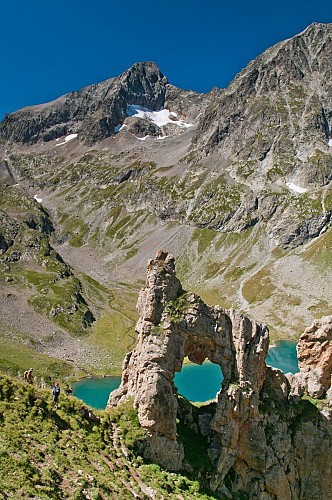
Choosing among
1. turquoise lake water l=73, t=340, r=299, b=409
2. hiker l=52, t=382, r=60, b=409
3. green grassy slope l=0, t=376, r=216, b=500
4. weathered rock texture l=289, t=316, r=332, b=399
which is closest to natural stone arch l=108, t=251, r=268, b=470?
green grassy slope l=0, t=376, r=216, b=500

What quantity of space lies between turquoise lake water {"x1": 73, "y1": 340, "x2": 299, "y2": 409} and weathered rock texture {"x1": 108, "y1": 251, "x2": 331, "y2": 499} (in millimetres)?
53057

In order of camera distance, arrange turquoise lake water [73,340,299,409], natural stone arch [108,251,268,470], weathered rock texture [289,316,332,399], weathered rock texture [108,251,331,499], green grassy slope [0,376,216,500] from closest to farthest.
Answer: green grassy slope [0,376,216,500], natural stone arch [108,251,268,470], weathered rock texture [108,251,331,499], weathered rock texture [289,316,332,399], turquoise lake water [73,340,299,409]

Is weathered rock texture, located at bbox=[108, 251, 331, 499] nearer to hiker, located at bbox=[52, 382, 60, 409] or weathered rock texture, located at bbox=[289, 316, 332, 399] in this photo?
weathered rock texture, located at bbox=[289, 316, 332, 399]

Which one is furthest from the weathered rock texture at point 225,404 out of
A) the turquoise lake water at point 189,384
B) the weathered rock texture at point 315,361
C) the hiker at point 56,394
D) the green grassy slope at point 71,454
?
the turquoise lake water at point 189,384

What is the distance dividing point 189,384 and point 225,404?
7161 cm

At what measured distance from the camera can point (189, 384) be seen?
3804 inches

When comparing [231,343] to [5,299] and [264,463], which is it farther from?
[5,299]

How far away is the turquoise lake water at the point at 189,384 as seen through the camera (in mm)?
88319

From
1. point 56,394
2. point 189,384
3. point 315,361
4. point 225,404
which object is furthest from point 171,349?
point 189,384

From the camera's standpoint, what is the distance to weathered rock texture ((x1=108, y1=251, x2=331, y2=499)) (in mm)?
26078

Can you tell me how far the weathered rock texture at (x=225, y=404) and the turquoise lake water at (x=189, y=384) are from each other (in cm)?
5306

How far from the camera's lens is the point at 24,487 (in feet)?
54.6

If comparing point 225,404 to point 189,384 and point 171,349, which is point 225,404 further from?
point 189,384

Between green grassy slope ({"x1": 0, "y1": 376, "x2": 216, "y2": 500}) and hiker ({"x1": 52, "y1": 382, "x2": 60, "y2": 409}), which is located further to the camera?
hiker ({"x1": 52, "y1": 382, "x2": 60, "y2": 409})
